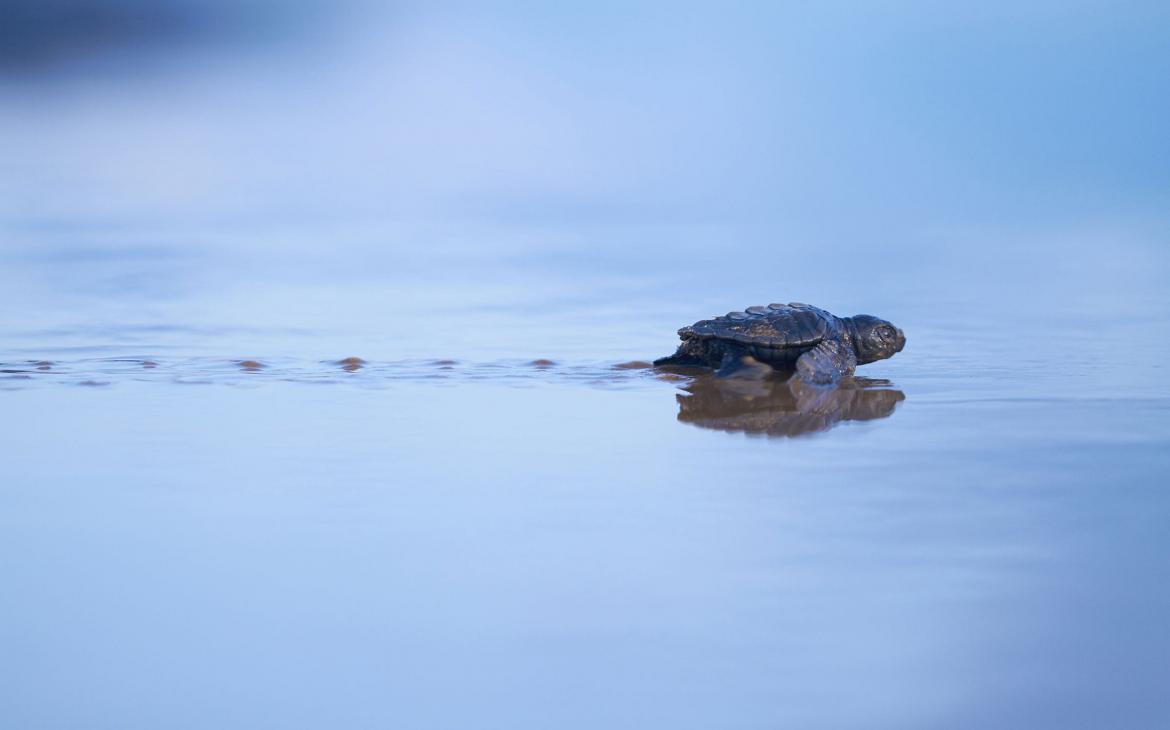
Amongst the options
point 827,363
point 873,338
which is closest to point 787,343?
point 827,363

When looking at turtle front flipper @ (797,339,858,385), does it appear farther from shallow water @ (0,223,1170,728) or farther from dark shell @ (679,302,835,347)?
shallow water @ (0,223,1170,728)

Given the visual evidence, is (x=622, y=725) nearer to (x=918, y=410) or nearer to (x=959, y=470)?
(x=959, y=470)

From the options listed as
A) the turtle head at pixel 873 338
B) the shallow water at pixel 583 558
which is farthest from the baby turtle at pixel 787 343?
the shallow water at pixel 583 558

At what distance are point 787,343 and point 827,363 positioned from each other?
22cm

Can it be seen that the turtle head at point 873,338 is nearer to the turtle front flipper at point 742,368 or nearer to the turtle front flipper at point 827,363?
the turtle front flipper at point 827,363

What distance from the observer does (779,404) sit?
15.8 feet

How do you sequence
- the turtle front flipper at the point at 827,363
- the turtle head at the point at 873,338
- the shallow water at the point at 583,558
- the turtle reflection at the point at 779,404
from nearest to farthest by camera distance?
the shallow water at the point at 583,558 < the turtle reflection at the point at 779,404 < the turtle front flipper at the point at 827,363 < the turtle head at the point at 873,338

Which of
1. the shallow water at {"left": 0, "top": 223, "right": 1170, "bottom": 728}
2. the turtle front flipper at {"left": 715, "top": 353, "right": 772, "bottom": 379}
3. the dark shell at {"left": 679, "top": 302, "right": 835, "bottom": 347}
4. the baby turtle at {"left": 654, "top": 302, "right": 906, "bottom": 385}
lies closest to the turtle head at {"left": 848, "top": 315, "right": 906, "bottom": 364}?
the baby turtle at {"left": 654, "top": 302, "right": 906, "bottom": 385}

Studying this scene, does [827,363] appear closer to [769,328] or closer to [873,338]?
[769,328]

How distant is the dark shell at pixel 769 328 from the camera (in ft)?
18.0

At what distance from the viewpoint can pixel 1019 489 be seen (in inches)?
119

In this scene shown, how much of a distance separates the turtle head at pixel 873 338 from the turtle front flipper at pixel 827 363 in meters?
0.08

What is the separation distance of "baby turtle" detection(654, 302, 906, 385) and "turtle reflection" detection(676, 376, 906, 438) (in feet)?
0.30

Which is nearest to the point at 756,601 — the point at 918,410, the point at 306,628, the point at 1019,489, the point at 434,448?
the point at 306,628
